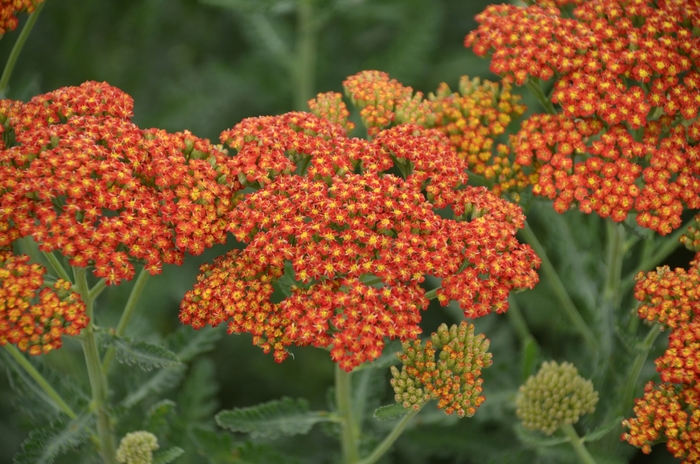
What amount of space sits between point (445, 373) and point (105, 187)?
1.48m

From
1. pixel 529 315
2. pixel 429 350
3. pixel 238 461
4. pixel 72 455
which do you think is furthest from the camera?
pixel 529 315

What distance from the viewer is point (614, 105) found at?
9.45ft

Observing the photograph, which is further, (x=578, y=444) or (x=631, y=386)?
(x=631, y=386)

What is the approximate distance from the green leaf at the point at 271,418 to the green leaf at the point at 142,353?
48 cm

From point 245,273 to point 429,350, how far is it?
2.58 feet

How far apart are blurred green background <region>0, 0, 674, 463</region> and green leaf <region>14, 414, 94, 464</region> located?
1.07m

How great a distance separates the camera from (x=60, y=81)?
193 inches

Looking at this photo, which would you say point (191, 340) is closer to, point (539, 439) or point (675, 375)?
point (539, 439)

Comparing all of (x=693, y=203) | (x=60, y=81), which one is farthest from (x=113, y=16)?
(x=693, y=203)

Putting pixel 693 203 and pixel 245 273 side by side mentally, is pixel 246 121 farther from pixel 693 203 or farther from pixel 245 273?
pixel 693 203

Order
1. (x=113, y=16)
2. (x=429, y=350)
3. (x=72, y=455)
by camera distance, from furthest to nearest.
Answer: (x=113, y=16) < (x=72, y=455) < (x=429, y=350)

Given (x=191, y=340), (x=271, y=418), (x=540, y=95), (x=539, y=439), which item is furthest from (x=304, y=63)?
(x=539, y=439)

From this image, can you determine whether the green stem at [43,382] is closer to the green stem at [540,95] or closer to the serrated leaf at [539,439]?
the serrated leaf at [539,439]

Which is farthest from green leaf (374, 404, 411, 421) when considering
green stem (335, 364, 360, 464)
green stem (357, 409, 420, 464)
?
green stem (335, 364, 360, 464)
